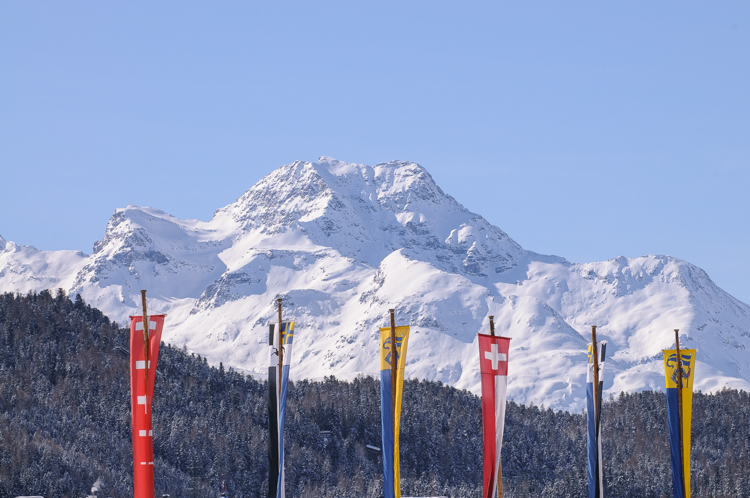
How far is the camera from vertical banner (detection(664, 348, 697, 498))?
59.8 metres

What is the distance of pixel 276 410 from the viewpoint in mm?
54500

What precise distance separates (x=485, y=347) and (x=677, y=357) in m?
15.0

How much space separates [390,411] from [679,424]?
635 inches

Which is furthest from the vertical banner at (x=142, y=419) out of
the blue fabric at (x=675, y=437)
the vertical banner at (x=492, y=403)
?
the blue fabric at (x=675, y=437)

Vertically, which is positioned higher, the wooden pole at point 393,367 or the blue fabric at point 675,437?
the wooden pole at point 393,367

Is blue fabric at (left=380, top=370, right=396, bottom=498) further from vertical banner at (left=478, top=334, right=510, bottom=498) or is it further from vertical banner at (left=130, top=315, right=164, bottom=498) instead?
vertical banner at (left=130, top=315, right=164, bottom=498)

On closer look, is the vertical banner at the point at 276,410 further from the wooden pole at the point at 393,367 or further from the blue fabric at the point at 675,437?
the blue fabric at the point at 675,437

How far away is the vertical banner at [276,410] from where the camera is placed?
54156 mm

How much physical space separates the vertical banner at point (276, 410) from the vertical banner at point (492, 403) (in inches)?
390

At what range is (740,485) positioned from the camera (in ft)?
631

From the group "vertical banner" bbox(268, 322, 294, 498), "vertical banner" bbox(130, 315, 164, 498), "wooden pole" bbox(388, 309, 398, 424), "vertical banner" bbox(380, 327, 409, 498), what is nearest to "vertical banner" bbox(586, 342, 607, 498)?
"vertical banner" bbox(380, 327, 409, 498)

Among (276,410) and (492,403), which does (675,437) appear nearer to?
(492,403)

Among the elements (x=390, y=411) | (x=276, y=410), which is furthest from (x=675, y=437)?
(x=276, y=410)

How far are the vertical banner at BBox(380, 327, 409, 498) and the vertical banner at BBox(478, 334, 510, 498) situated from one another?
16.6 ft
